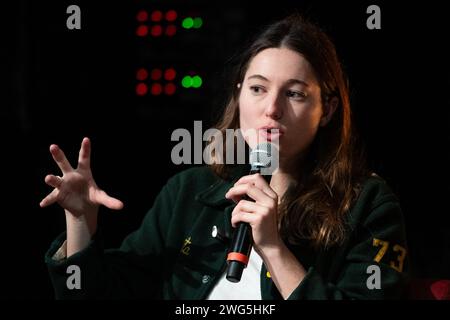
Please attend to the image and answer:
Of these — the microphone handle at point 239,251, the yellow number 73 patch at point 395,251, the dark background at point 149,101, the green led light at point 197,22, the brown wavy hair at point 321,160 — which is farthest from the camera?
the green led light at point 197,22

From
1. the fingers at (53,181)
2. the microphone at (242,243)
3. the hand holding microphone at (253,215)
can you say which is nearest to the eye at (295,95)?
the microphone at (242,243)

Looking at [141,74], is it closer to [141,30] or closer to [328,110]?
[141,30]

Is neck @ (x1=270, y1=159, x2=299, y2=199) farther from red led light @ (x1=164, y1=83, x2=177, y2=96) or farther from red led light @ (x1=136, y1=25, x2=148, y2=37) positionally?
red led light @ (x1=136, y1=25, x2=148, y2=37)

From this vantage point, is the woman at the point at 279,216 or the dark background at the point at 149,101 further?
the dark background at the point at 149,101

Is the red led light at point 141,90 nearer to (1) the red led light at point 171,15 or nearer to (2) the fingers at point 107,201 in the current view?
(1) the red led light at point 171,15

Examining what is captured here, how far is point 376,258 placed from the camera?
1570mm

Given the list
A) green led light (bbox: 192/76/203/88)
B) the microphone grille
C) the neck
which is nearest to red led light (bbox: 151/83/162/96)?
green led light (bbox: 192/76/203/88)

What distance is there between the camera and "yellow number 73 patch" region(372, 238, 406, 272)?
62.0 inches

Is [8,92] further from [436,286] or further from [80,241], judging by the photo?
[436,286]

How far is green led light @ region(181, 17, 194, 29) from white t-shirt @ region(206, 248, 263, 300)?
155 cm

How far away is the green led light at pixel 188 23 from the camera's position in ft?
9.55

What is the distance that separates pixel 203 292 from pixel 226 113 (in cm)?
65

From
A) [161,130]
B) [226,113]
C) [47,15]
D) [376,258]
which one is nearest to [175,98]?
[161,130]

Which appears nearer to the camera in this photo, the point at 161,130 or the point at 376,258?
the point at 376,258
